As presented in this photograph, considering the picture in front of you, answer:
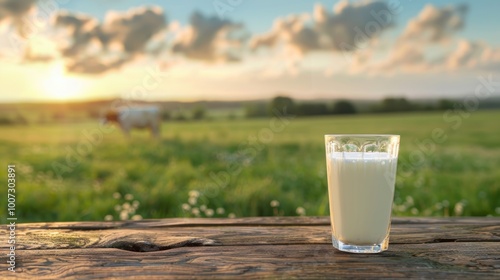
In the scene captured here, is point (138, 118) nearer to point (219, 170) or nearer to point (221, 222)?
point (219, 170)

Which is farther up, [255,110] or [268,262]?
[255,110]

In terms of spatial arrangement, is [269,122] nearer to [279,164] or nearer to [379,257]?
[279,164]

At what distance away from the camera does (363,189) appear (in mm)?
1286

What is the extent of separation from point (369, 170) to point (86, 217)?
103 inches

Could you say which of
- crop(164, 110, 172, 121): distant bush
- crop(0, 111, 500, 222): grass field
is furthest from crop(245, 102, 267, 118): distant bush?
crop(164, 110, 172, 121): distant bush

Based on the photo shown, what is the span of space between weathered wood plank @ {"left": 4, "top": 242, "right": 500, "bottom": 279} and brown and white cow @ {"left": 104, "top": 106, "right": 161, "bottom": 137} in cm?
475

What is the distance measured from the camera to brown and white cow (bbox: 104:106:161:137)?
19.5 ft

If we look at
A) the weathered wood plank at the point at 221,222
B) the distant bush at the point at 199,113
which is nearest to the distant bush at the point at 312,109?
the distant bush at the point at 199,113

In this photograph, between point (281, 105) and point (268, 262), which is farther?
point (281, 105)

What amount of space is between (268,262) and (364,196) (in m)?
0.29

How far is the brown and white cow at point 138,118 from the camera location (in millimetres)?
5949

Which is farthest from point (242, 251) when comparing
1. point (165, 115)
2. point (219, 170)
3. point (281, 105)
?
point (165, 115)

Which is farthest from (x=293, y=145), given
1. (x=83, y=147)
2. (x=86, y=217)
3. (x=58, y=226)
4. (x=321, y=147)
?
(x=58, y=226)

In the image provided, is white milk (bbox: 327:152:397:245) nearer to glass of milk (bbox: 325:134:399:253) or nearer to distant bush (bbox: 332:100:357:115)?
glass of milk (bbox: 325:134:399:253)
